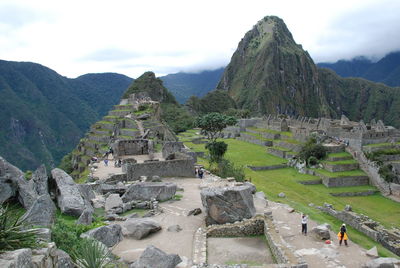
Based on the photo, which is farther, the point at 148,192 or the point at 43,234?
the point at 148,192

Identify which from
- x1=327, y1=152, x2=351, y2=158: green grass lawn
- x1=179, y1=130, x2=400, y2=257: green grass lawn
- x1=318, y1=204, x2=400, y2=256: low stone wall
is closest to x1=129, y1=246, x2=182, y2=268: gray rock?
x1=179, y1=130, x2=400, y2=257: green grass lawn

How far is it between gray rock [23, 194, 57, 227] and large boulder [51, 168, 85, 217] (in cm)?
204

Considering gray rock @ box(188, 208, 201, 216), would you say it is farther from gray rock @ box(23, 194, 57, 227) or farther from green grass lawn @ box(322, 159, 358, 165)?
green grass lawn @ box(322, 159, 358, 165)

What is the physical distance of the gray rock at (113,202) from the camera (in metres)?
14.9

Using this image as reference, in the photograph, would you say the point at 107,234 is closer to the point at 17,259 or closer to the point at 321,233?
the point at 17,259

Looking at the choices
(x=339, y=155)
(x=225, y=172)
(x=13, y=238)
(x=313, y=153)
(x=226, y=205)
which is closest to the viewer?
(x=13, y=238)

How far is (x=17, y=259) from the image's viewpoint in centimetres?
536

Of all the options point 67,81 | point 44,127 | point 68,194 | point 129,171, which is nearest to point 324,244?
point 68,194

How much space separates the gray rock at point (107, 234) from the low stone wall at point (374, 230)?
14.9 meters

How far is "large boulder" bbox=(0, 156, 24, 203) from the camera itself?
1021 cm

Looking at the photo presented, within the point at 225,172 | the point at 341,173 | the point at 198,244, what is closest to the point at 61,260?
the point at 198,244

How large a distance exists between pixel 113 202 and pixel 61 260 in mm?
8165

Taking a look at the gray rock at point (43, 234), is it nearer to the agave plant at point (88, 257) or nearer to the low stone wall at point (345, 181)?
the agave plant at point (88, 257)

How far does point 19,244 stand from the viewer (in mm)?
6059
